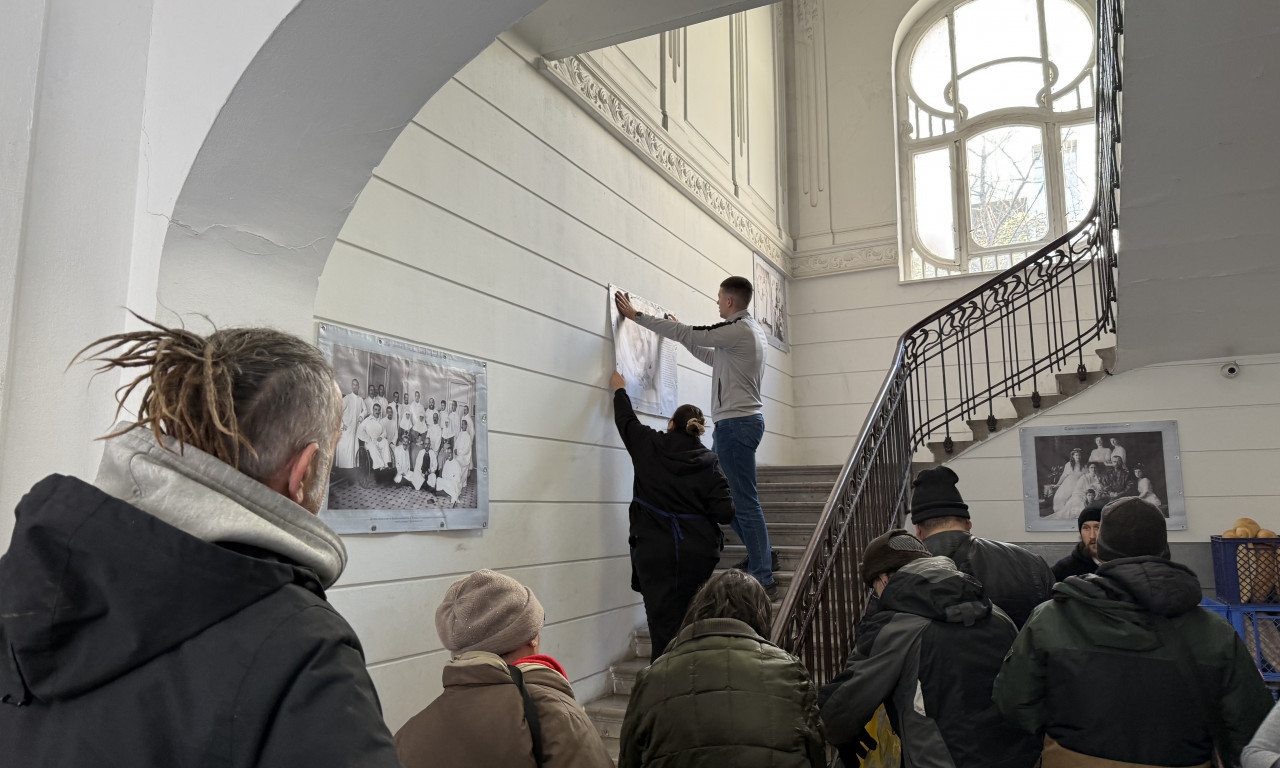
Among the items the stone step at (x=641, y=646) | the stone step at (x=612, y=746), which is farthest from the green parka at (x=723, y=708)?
the stone step at (x=641, y=646)

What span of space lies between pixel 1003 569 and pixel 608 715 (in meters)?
2.17

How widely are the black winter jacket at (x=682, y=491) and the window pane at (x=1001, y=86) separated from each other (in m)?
6.63

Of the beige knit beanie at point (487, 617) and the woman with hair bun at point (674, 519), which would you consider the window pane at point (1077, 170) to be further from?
the beige knit beanie at point (487, 617)

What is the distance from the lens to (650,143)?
18.7 feet

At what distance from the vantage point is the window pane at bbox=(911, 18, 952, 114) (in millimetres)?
9031

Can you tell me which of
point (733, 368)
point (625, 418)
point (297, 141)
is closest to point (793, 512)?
point (733, 368)

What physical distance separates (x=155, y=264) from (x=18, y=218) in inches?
12.5

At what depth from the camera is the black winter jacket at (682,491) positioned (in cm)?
400

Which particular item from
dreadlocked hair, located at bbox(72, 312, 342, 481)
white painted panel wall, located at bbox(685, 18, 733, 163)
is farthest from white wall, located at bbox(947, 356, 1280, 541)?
dreadlocked hair, located at bbox(72, 312, 342, 481)

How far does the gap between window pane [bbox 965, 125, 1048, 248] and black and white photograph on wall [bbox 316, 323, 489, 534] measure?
263 inches

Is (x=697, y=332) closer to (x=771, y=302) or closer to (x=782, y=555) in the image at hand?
(x=782, y=555)

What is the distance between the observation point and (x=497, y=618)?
71.2 inches

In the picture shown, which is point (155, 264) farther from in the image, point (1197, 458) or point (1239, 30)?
point (1197, 458)

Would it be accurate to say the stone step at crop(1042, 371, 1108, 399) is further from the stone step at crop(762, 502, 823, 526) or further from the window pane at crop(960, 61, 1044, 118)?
the window pane at crop(960, 61, 1044, 118)
